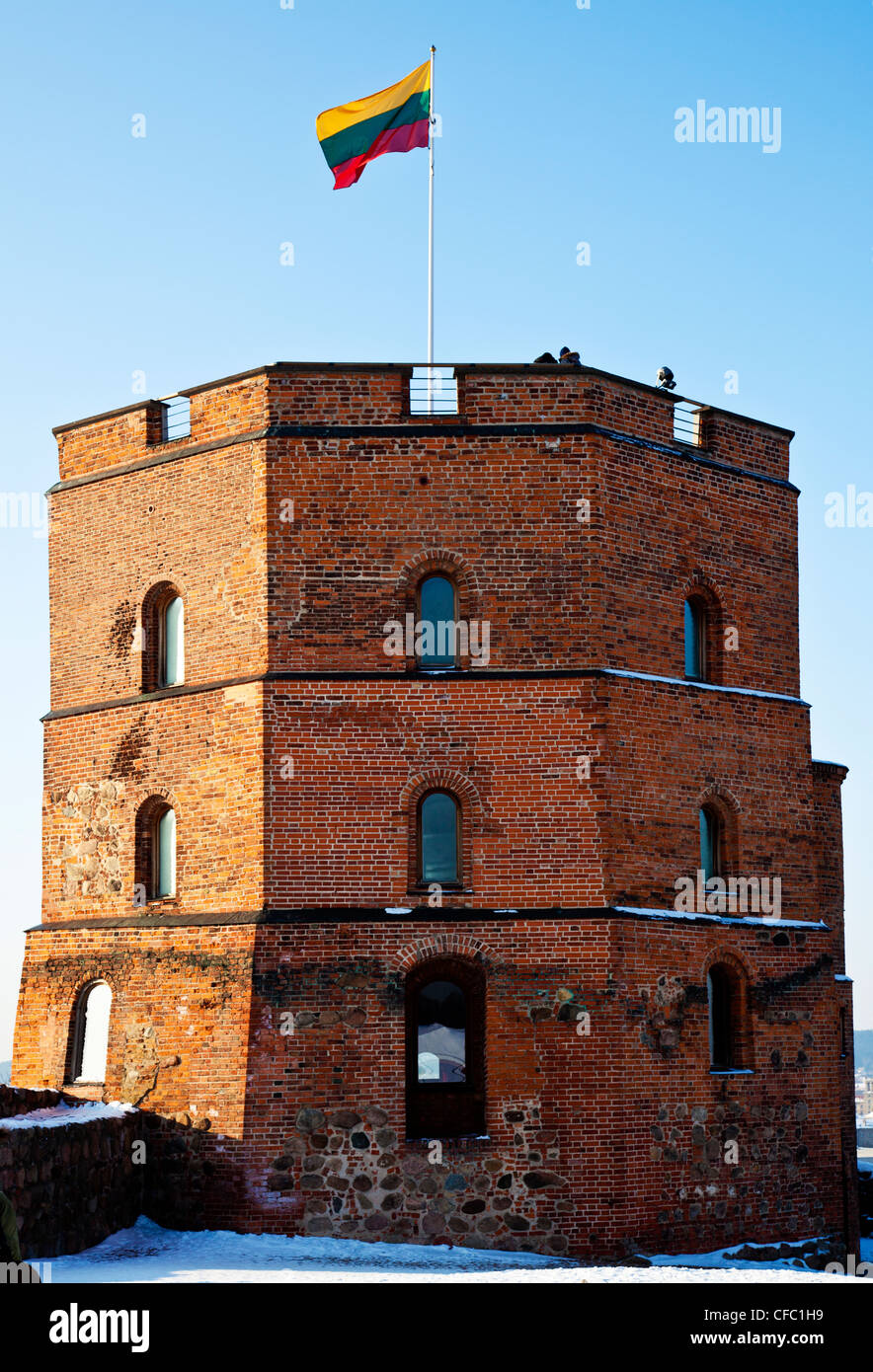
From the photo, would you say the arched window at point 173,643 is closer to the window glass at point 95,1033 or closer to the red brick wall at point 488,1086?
the red brick wall at point 488,1086

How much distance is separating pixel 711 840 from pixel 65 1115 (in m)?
8.33

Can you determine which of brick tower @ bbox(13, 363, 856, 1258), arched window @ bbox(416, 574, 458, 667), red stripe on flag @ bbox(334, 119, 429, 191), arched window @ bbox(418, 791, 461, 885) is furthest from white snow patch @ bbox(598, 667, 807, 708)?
red stripe on flag @ bbox(334, 119, 429, 191)

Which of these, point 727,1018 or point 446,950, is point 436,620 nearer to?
point 446,950

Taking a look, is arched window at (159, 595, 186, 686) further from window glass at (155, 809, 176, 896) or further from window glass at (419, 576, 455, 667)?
window glass at (419, 576, 455, 667)

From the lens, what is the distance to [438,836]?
1966cm

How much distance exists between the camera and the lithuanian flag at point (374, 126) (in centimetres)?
2131

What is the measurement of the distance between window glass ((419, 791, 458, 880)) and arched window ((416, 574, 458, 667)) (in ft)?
5.06

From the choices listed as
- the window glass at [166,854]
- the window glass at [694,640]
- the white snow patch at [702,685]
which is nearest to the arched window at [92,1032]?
the window glass at [166,854]

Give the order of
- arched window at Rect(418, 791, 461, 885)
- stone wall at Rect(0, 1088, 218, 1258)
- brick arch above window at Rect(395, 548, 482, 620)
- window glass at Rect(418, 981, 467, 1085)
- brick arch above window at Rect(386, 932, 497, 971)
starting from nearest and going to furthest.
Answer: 1. stone wall at Rect(0, 1088, 218, 1258)
2. brick arch above window at Rect(386, 932, 497, 971)
3. window glass at Rect(418, 981, 467, 1085)
4. arched window at Rect(418, 791, 461, 885)
5. brick arch above window at Rect(395, 548, 482, 620)

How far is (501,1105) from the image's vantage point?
61.3 ft

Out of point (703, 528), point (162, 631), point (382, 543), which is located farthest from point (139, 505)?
point (703, 528)

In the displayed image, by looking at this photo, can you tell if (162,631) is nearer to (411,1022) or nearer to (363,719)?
(363,719)

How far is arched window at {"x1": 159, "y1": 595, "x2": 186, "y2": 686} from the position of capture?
2086cm

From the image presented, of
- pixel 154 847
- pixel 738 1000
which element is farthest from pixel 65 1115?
pixel 738 1000
